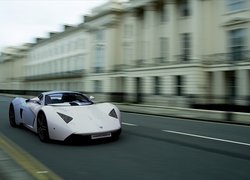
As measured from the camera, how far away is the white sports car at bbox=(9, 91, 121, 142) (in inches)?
322

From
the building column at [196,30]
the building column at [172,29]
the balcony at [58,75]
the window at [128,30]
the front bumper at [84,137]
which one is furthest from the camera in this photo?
the balcony at [58,75]

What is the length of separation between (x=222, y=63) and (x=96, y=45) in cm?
2500

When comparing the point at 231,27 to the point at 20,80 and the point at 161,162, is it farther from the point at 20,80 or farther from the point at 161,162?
the point at 20,80

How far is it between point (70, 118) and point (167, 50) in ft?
101

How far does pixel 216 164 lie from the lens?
6293 millimetres

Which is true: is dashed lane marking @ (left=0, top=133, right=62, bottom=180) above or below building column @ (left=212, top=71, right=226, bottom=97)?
below

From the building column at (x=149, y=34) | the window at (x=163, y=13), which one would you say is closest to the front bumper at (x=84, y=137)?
the building column at (x=149, y=34)

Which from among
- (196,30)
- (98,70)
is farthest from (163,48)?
(98,70)

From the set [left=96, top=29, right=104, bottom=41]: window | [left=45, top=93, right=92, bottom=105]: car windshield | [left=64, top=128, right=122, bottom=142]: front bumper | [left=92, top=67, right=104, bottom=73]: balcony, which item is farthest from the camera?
[left=96, top=29, right=104, bottom=41]: window

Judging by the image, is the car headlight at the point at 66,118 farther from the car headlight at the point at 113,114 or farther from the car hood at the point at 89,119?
the car headlight at the point at 113,114

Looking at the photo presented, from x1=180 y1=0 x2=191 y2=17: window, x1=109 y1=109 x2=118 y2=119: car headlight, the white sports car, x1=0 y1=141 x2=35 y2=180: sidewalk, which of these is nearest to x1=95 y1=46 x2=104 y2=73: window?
x1=180 y1=0 x2=191 y2=17: window

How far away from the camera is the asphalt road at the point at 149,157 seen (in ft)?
18.8

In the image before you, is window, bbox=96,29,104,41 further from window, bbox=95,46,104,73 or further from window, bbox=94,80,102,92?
window, bbox=94,80,102,92

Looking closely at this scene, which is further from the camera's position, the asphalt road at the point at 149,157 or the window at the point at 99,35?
the window at the point at 99,35
